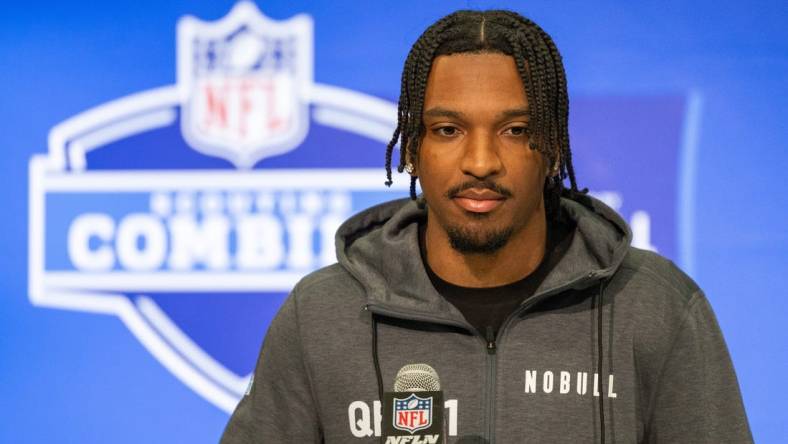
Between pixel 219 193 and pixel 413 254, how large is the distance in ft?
3.19

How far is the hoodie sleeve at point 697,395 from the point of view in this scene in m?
1.36

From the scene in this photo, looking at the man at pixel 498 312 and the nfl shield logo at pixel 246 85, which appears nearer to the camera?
the man at pixel 498 312

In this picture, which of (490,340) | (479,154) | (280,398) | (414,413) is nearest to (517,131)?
(479,154)

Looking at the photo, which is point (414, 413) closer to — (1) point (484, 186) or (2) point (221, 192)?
(1) point (484, 186)

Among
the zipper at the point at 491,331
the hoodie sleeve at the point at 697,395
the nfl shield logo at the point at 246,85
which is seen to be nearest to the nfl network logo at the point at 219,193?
the nfl shield logo at the point at 246,85

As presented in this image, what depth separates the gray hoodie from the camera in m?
1.38

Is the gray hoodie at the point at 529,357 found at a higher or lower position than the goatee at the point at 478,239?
lower

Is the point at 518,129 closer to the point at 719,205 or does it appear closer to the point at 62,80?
the point at 719,205

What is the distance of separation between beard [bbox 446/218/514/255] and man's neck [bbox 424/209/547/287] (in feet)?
0.11

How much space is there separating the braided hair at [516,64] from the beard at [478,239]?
130 millimetres

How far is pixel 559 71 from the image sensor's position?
4.75ft

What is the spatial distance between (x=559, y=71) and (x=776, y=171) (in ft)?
3.54

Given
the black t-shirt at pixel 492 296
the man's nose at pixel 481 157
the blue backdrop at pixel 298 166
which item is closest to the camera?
the man's nose at pixel 481 157

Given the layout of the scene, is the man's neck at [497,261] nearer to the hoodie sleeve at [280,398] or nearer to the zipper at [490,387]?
the zipper at [490,387]
